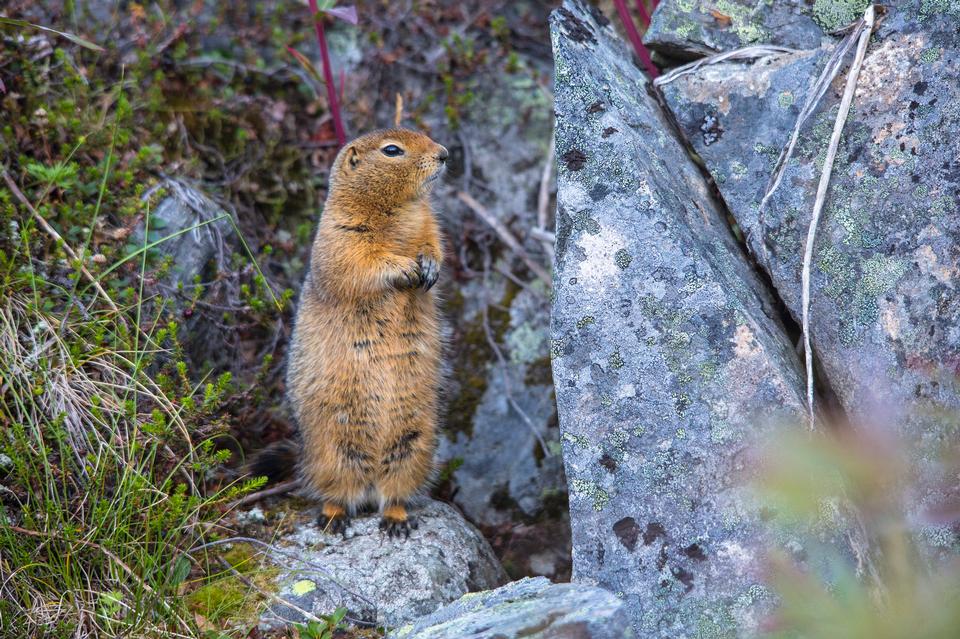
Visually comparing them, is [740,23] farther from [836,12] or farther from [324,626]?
[324,626]

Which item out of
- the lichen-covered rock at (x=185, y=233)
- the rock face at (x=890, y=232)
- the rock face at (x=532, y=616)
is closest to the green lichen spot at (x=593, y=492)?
the rock face at (x=532, y=616)

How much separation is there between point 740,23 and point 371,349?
2.66 m

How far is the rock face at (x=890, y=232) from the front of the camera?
11.5 feet

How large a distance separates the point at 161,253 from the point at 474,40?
317cm

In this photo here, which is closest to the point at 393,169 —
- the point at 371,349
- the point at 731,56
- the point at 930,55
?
the point at 371,349

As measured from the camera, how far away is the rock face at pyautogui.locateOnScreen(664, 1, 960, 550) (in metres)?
3.51

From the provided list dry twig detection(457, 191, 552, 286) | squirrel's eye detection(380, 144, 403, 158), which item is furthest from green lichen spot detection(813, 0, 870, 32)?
dry twig detection(457, 191, 552, 286)

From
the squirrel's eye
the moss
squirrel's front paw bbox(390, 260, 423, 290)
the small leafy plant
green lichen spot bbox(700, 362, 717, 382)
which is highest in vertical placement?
green lichen spot bbox(700, 362, 717, 382)

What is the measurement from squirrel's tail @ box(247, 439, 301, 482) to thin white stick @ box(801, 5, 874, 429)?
9.38 ft

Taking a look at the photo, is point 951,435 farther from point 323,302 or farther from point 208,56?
point 208,56

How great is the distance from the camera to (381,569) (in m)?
4.41

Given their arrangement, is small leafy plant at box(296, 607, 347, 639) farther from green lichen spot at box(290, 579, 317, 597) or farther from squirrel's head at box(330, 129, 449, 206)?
squirrel's head at box(330, 129, 449, 206)

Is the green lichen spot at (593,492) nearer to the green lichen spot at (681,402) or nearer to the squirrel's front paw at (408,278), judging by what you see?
the green lichen spot at (681,402)

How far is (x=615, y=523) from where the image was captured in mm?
3625
